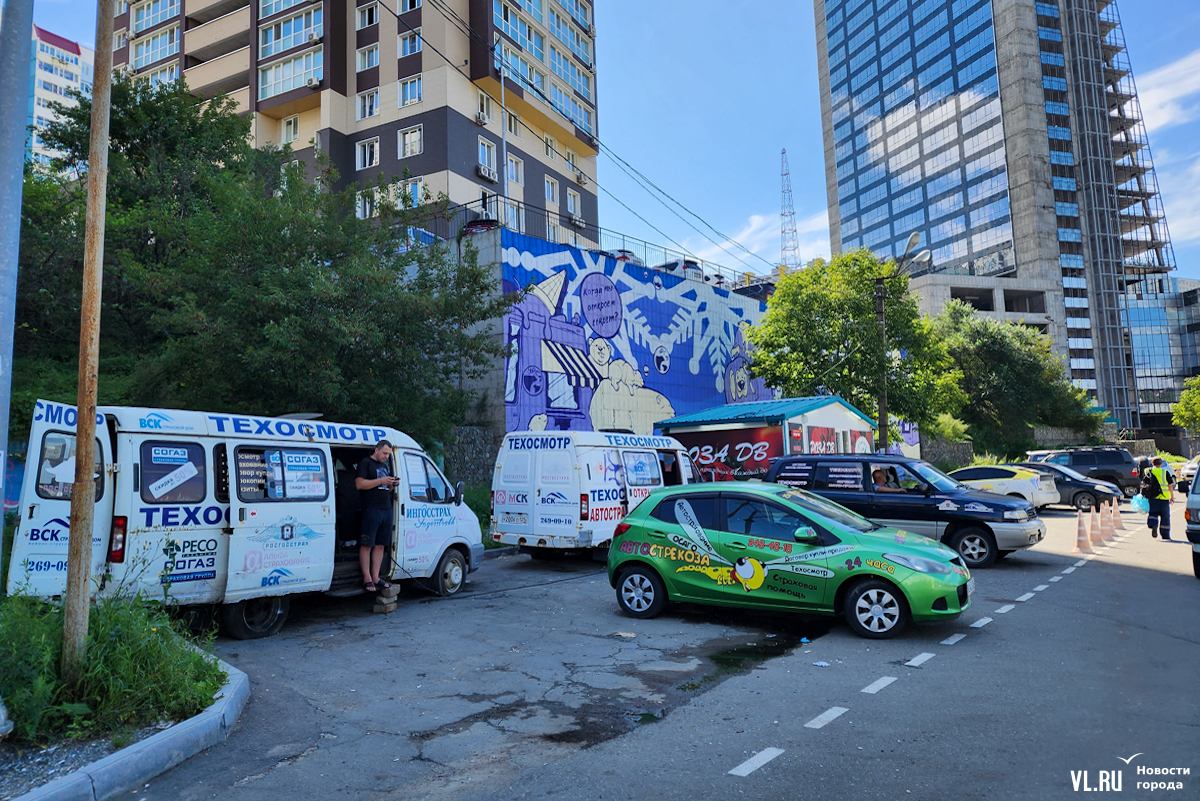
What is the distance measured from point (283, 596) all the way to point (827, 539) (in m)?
5.75

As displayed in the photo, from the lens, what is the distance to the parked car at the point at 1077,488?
22281mm

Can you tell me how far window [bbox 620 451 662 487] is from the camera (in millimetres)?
13430

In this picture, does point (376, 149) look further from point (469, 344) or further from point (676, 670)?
Result: point (676, 670)

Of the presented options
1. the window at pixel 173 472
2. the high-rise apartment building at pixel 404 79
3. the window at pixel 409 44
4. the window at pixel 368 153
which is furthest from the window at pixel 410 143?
the window at pixel 173 472

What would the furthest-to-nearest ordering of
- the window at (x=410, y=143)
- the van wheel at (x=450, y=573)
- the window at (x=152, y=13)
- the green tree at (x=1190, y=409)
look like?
1. the green tree at (x=1190, y=409)
2. the window at (x=152, y=13)
3. the window at (x=410, y=143)
4. the van wheel at (x=450, y=573)

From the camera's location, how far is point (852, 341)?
26094mm

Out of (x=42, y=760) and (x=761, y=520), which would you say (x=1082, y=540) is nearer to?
(x=761, y=520)

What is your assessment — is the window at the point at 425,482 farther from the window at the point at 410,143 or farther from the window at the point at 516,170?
the window at the point at 516,170

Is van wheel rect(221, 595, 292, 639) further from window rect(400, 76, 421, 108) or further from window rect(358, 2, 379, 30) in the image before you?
window rect(358, 2, 379, 30)

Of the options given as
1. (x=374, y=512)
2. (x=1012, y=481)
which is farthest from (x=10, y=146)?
(x=1012, y=481)

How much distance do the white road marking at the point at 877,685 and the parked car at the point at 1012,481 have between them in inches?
630

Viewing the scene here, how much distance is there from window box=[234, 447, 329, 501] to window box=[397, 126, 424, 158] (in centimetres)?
2755

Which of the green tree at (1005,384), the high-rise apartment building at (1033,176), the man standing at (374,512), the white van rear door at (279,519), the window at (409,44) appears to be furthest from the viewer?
the high-rise apartment building at (1033,176)

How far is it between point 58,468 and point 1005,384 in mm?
56146
